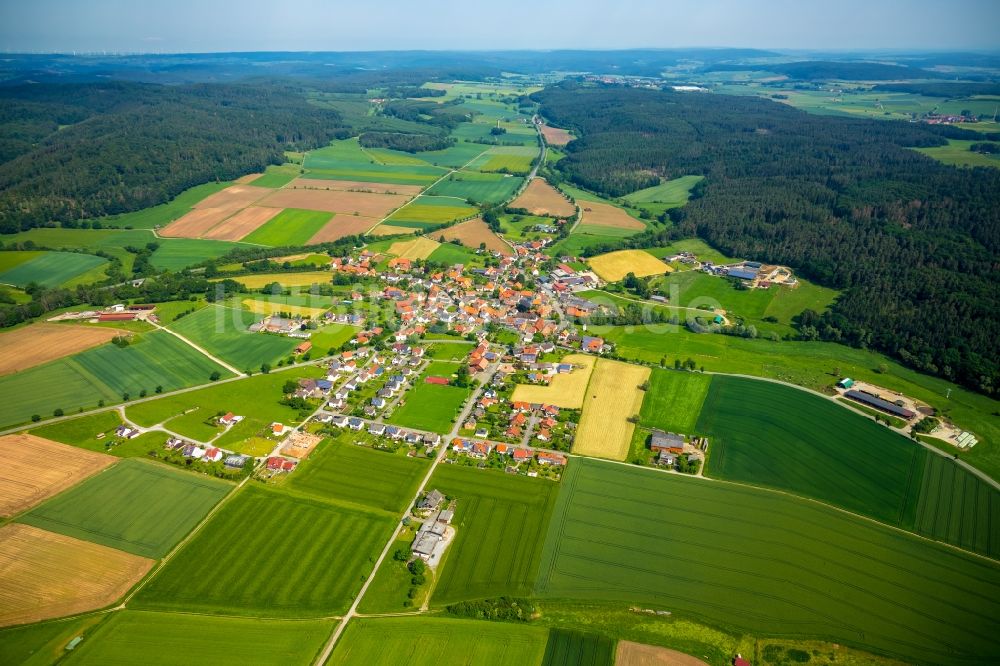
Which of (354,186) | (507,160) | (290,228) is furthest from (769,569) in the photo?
(507,160)

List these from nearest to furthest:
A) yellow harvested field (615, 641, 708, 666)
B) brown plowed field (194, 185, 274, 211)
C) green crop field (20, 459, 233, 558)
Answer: yellow harvested field (615, 641, 708, 666), green crop field (20, 459, 233, 558), brown plowed field (194, 185, 274, 211)

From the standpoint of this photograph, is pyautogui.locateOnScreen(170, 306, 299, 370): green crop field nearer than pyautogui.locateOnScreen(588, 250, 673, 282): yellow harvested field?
Yes

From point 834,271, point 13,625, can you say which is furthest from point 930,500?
point 13,625

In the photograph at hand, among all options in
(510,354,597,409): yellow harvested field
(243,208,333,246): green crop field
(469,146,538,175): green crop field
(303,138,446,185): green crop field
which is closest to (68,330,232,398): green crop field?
(510,354,597,409): yellow harvested field

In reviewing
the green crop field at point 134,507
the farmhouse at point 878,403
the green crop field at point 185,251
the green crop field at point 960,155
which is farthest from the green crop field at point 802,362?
the green crop field at point 960,155

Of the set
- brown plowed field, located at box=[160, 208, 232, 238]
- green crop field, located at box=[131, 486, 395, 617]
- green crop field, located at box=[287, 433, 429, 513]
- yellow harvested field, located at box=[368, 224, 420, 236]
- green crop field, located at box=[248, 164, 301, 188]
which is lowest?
green crop field, located at box=[131, 486, 395, 617]

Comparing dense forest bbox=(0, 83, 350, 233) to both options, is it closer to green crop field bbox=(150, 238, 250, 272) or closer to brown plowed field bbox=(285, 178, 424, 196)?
brown plowed field bbox=(285, 178, 424, 196)

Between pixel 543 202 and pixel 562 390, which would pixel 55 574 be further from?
pixel 543 202

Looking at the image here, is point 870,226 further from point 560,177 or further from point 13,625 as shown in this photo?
point 13,625
